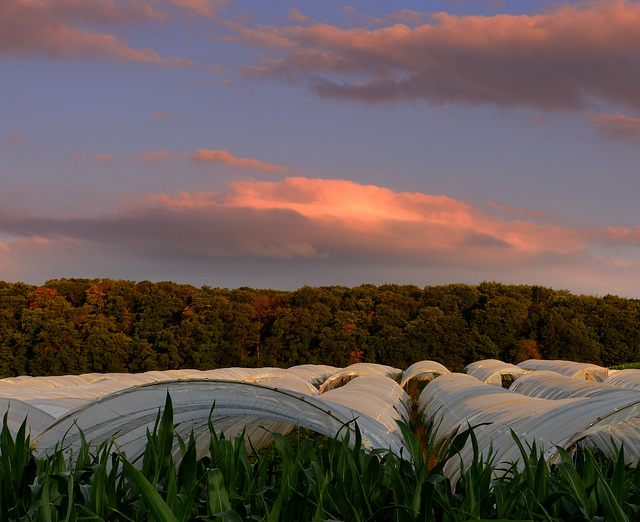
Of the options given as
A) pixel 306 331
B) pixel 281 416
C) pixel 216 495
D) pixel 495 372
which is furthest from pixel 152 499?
pixel 306 331

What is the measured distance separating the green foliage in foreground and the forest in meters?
18.1

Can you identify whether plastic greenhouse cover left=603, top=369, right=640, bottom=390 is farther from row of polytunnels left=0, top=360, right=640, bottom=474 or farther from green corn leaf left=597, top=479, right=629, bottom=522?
green corn leaf left=597, top=479, right=629, bottom=522

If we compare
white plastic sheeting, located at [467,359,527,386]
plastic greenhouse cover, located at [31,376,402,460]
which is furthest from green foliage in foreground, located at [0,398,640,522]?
white plastic sheeting, located at [467,359,527,386]

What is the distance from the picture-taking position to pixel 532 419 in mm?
4711

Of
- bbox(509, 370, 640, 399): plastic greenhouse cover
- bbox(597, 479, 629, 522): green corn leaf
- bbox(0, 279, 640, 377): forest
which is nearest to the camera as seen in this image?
bbox(597, 479, 629, 522): green corn leaf

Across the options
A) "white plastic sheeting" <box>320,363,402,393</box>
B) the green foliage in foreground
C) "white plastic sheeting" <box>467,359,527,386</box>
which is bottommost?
"white plastic sheeting" <box>320,363,402,393</box>

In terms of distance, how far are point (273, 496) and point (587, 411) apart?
8.11 ft

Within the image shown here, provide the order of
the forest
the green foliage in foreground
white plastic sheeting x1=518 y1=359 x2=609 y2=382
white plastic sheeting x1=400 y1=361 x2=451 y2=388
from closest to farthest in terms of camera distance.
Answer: the green foliage in foreground < white plastic sheeting x1=518 y1=359 x2=609 y2=382 < white plastic sheeting x1=400 y1=361 x2=451 y2=388 < the forest

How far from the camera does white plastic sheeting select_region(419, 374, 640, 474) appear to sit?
13.1 feet

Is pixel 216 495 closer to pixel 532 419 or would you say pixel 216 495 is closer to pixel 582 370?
pixel 532 419

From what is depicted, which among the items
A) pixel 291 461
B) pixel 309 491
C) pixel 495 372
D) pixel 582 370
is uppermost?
pixel 291 461

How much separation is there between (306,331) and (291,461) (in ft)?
60.2

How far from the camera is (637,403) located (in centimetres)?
397

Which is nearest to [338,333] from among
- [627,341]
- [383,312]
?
[383,312]
